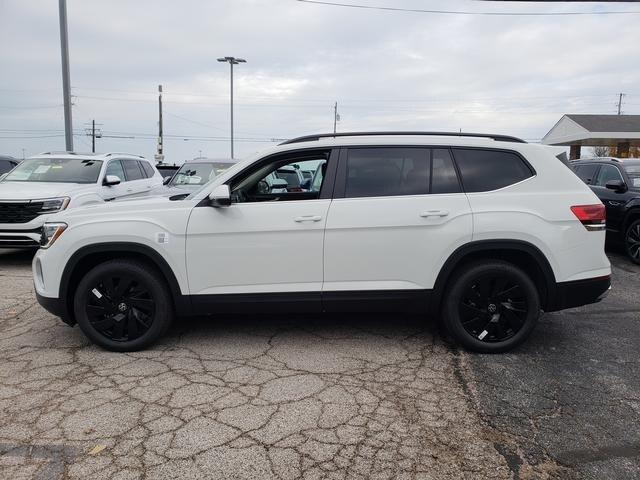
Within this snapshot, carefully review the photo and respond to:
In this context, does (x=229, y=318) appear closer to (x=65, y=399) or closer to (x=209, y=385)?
(x=209, y=385)

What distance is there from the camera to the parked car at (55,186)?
7.68 m

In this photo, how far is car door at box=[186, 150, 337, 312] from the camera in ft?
13.5

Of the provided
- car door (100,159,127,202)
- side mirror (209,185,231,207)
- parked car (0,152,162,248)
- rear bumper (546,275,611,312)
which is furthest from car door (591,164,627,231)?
car door (100,159,127,202)

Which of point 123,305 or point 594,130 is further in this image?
point 594,130

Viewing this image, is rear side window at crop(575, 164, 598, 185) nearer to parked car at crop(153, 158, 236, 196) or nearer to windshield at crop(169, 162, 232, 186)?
parked car at crop(153, 158, 236, 196)

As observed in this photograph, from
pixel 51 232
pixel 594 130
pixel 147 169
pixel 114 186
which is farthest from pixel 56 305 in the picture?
pixel 594 130

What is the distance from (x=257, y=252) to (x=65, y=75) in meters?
12.0

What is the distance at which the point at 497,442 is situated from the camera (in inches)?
116

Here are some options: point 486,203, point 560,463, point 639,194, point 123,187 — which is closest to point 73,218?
point 486,203

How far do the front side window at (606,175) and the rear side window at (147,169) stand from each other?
938 cm

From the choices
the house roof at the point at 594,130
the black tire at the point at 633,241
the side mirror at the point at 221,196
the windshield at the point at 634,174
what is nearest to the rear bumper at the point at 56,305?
the side mirror at the point at 221,196

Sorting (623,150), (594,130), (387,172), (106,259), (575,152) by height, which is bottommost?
(106,259)

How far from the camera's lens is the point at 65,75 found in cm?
1338

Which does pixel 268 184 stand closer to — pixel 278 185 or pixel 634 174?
pixel 278 185
